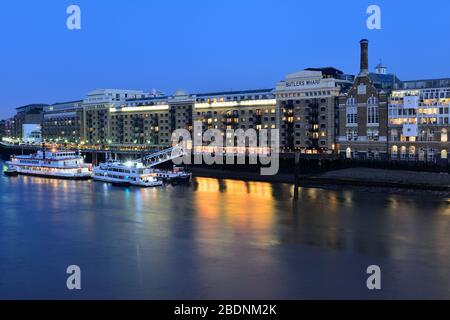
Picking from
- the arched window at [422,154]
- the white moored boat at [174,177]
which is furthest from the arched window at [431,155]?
the white moored boat at [174,177]

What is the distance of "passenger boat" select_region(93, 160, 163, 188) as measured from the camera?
192ft

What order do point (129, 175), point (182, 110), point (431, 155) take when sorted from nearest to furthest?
point (129, 175) < point (431, 155) < point (182, 110)

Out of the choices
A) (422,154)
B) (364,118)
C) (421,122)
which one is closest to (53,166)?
(364,118)

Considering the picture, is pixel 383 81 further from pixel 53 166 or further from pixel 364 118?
pixel 53 166

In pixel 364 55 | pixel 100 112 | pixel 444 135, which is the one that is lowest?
pixel 444 135

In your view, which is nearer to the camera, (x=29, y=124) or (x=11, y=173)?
(x=11, y=173)

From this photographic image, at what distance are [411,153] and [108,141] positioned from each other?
69065mm

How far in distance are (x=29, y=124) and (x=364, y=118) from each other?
120723 millimetres

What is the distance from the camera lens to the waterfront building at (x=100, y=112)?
4525 inches

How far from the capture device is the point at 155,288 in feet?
72.5

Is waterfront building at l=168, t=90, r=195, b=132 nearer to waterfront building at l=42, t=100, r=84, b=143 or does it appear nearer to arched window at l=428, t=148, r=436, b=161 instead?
waterfront building at l=42, t=100, r=84, b=143

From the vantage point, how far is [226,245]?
29141 mm
